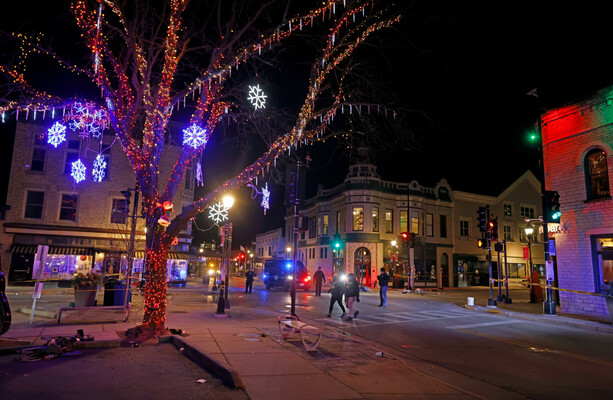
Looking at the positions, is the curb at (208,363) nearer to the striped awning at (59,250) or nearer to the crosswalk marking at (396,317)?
the crosswalk marking at (396,317)

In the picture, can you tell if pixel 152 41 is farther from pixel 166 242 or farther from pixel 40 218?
pixel 40 218

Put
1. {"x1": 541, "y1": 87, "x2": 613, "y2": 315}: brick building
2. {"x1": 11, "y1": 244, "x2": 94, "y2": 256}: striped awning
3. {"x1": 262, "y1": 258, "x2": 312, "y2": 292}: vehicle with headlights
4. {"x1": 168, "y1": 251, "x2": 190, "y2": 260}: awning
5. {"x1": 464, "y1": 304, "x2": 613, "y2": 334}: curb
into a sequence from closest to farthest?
{"x1": 464, "y1": 304, "x2": 613, "y2": 334}: curb
{"x1": 541, "y1": 87, "x2": 613, "y2": 315}: brick building
{"x1": 11, "y1": 244, "x2": 94, "y2": 256}: striped awning
{"x1": 262, "y1": 258, "x2": 312, "y2": 292}: vehicle with headlights
{"x1": 168, "y1": 251, "x2": 190, "y2": 260}: awning

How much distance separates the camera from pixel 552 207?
16.8 metres

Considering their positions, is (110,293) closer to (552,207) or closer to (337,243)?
(552,207)

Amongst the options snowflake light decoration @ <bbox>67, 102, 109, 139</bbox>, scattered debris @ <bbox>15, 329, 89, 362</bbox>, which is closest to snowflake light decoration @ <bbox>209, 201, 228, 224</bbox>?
snowflake light decoration @ <bbox>67, 102, 109, 139</bbox>

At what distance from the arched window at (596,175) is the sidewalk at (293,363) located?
41.4 ft

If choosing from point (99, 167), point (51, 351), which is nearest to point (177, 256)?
point (99, 167)

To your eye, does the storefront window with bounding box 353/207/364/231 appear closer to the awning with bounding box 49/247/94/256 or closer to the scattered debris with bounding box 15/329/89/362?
the awning with bounding box 49/247/94/256

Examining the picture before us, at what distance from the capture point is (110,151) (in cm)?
3098

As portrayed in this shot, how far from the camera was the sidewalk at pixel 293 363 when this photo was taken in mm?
6258

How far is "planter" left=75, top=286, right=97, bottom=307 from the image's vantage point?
1418cm

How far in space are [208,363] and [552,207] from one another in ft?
51.0

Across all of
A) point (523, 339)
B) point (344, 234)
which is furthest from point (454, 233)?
point (523, 339)

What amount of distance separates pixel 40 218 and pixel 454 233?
36.7m
